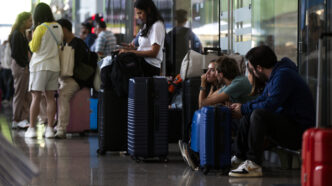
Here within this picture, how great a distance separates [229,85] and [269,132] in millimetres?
812

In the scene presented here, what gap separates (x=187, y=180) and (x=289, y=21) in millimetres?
2172

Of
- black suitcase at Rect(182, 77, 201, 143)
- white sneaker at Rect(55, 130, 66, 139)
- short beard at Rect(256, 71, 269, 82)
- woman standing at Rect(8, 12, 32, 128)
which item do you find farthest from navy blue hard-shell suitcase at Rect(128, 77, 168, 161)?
woman standing at Rect(8, 12, 32, 128)

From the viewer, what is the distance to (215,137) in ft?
15.7

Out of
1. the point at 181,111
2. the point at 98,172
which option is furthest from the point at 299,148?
the point at 181,111

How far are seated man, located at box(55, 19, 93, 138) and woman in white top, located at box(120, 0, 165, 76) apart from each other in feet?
6.68

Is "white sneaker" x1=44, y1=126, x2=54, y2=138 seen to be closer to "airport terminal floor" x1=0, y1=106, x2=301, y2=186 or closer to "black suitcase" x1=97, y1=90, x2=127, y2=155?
"airport terminal floor" x1=0, y1=106, x2=301, y2=186

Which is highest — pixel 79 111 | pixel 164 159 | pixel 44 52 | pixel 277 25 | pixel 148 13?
pixel 148 13

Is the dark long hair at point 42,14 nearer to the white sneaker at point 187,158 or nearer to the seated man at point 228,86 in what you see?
the seated man at point 228,86

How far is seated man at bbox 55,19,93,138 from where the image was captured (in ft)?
25.9

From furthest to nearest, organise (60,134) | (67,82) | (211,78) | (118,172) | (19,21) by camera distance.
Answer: (19,21)
(67,82)
(60,134)
(211,78)
(118,172)

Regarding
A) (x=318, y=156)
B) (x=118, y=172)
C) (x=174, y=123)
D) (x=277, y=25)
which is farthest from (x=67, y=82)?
(x=318, y=156)

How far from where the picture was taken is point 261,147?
4648mm

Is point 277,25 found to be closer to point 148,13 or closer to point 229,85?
point 229,85

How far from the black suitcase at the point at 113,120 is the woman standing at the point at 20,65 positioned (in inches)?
119
